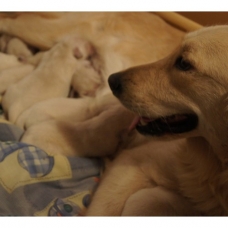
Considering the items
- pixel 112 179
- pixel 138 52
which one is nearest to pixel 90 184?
pixel 112 179

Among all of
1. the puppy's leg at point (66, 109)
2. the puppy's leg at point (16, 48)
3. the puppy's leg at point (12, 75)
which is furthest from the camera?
the puppy's leg at point (16, 48)

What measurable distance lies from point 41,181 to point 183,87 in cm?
66

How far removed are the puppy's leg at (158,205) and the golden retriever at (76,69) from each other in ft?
1.18

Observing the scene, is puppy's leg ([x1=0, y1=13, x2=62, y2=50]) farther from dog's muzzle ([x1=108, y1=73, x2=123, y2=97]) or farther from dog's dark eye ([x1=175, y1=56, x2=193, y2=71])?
dog's dark eye ([x1=175, y1=56, x2=193, y2=71])

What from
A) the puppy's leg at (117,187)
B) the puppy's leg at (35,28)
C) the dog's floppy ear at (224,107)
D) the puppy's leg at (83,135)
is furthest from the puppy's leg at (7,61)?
the dog's floppy ear at (224,107)

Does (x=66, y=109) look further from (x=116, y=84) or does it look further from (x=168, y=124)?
(x=168, y=124)

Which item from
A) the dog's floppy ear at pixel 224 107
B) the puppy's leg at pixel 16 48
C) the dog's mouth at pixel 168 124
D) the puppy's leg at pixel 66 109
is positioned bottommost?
the puppy's leg at pixel 66 109

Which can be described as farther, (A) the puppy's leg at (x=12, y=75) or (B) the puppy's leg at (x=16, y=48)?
(B) the puppy's leg at (x=16, y=48)

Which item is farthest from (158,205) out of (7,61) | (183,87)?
Result: (7,61)

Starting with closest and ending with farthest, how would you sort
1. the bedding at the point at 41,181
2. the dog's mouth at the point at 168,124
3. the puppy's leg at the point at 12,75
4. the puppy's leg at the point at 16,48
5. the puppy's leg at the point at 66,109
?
1. the dog's mouth at the point at 168,124
2. the bedding at the point at 41,181
3. the puppy's leg at the point at 66,109
4. the puppy's leg at the point at 12,75
5. the puppy's leg at the point at 16,48

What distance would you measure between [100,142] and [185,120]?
50cm

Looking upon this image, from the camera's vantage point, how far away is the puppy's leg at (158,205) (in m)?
1.32

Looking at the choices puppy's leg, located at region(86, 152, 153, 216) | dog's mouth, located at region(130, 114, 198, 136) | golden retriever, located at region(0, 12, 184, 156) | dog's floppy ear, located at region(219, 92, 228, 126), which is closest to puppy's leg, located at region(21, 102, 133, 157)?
golden retriever, located at region(0, 12, 184, 156)

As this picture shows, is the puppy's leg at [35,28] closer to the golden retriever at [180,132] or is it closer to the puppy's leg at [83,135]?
the puppy's leg at [83,135]
